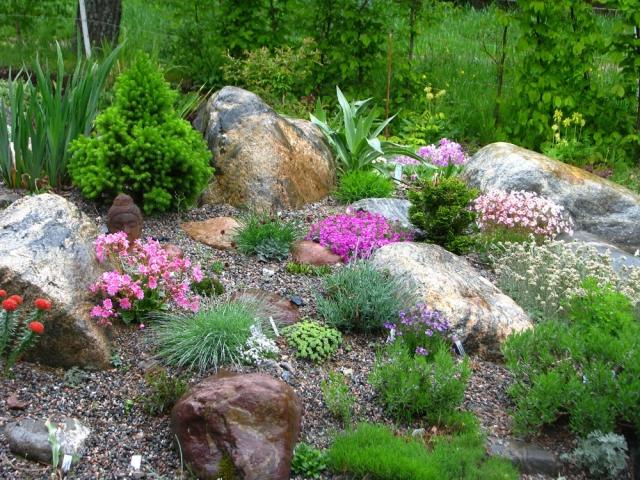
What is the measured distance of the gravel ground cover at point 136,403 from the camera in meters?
3.90

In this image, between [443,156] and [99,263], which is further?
[443,156]

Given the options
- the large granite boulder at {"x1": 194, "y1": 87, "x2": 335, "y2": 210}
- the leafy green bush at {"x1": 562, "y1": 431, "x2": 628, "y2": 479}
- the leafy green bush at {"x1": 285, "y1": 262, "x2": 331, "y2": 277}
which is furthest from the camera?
the large granite boulder at {"x1": 194, "y1": 87, "x2": 335, "y2": 210}

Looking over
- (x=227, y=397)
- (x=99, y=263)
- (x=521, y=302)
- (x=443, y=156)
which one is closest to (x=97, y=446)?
(x=227, y=397)

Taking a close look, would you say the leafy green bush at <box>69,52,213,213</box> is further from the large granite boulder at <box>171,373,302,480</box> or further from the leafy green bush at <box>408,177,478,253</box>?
the large granite boulder at <box>171,373,302,480</box>

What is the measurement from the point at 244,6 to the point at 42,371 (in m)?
6.97

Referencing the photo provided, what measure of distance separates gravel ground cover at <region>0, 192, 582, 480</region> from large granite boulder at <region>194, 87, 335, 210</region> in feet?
7.05

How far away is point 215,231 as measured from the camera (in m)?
6.56

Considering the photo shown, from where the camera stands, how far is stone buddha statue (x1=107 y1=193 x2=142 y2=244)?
18.7 ft

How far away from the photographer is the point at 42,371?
4449 millimetres

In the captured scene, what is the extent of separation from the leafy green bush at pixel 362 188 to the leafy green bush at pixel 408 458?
3.69 metres

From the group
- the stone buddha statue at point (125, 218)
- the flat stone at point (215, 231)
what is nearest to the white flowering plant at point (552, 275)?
the flat stone at point (215, 231)

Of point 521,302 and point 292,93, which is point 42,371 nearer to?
point 521,302

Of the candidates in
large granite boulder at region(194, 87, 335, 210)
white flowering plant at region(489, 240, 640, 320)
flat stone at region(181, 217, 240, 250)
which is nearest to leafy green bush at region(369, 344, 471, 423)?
white flowering plant at region(489, 240, 640, 320)

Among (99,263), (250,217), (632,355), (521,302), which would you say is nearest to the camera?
(632,355)
